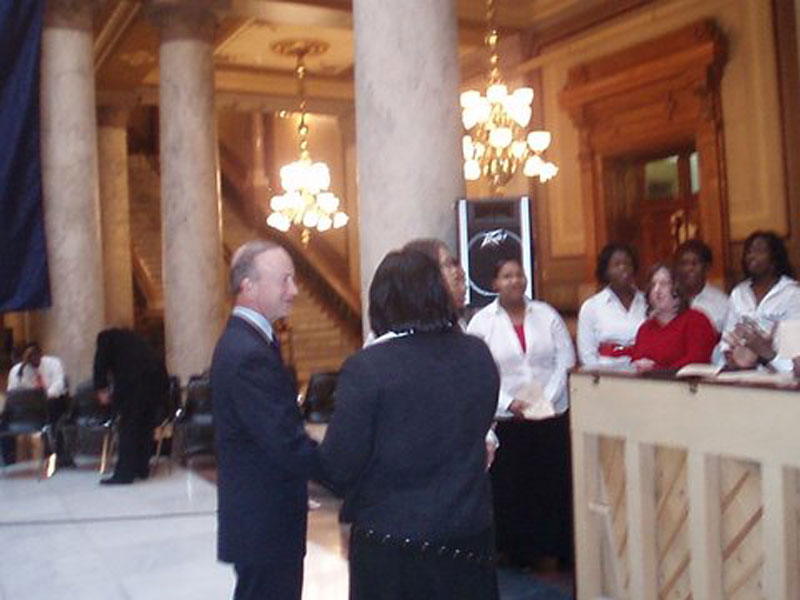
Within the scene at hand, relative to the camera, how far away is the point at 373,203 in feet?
17.1

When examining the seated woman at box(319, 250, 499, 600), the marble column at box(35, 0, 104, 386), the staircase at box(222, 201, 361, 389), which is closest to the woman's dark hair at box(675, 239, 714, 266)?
the seated woman at box(319, 250, 499, 600)

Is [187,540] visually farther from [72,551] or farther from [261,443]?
[261,443]

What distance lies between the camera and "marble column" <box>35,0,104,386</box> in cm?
1013

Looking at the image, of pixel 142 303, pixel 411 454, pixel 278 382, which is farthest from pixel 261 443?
pixel 142 303

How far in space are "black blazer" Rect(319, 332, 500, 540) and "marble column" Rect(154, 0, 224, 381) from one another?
9399 millimetres

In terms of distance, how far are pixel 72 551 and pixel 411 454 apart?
4.30 meters

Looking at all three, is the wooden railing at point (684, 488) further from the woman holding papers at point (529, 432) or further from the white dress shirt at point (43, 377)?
the white dress shirt at point (43, 377)

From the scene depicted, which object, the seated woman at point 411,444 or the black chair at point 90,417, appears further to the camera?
the black chair at point 90,417

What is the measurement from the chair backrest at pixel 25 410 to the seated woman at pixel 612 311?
5597 mm

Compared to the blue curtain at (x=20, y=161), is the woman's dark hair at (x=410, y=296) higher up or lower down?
lower down

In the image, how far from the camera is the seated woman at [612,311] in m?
5.12

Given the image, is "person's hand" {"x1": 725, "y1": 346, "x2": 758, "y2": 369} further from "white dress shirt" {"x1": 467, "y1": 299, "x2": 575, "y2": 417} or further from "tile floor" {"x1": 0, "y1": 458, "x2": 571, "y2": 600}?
"tile floor" {"x1": 0, "y1": 458, "x2": 571, "y2": 600}

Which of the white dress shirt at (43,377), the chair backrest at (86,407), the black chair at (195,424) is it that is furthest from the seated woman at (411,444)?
the white dress shirt at (43,377)

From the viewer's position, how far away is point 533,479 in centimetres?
476
